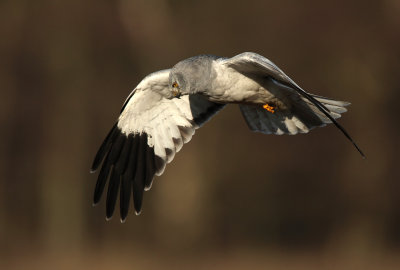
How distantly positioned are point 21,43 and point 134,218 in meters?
4.99

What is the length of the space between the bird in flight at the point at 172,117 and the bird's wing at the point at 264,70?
3cm

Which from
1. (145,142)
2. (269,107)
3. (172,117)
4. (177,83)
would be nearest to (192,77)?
(177,83)

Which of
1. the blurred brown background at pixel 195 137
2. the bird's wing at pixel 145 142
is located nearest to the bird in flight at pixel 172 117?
the bird's wing at pixel 145 142

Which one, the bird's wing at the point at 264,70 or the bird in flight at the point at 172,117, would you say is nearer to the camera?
the bird's wing at the point at 264,70

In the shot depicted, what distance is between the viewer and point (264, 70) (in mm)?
8539

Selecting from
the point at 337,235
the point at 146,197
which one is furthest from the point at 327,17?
the point at 146,197

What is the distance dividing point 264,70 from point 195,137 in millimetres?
10356

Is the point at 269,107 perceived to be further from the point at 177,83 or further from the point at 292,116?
the point at 177,83

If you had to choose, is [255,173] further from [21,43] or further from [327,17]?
[21,43]

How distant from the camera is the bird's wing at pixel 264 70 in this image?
26.3ft

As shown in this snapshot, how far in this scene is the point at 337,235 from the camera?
18781mm

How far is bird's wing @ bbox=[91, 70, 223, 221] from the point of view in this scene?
10.0 m

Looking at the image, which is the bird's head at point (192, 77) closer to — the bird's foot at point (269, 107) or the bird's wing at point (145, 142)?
the bird's foot at point (269, 107)

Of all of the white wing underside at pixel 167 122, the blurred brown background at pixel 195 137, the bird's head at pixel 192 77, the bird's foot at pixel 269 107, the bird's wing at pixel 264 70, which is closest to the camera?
the bird's wing at pixel 264 70
